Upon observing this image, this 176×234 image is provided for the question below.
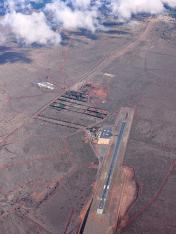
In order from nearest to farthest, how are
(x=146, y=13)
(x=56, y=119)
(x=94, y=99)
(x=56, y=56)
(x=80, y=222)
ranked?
(x=80, y=222)
(x=56, y=119)
(x=94, y=99)
(x=56, y=56)
(x=146, y=13)

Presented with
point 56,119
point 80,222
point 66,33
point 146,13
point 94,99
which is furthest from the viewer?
point 146,13

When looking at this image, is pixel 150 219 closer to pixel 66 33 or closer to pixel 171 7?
pixel 66 33


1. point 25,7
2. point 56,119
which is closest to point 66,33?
point 25,7

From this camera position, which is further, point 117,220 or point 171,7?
point 171,7

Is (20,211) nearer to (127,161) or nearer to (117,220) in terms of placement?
(117,220)

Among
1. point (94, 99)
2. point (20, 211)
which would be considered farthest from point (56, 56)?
point (20, 211)

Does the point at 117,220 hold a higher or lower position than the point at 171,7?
lower
